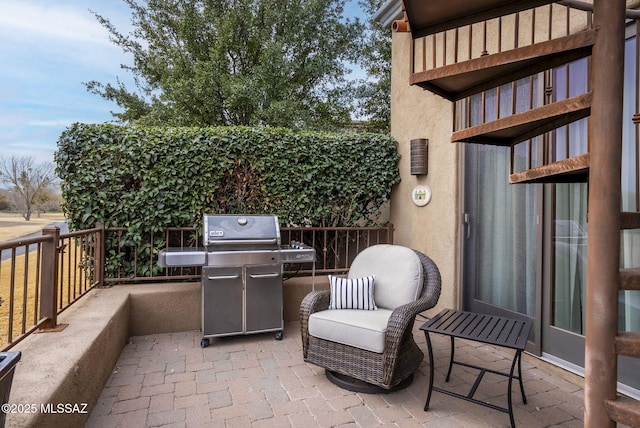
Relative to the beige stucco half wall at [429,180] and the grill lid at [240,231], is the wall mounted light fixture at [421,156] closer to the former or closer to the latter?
the beige stucco half wall at [429,180]

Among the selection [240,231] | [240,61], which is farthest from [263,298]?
[240,61]

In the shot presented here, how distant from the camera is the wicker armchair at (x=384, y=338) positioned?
8.01 ft

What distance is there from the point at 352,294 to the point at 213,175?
2220 millimetres

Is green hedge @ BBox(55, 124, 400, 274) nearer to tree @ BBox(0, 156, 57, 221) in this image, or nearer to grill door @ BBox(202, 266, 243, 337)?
grill door @ BBox(202, 266, 243, 337)

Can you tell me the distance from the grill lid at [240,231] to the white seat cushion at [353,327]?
3.62 ft

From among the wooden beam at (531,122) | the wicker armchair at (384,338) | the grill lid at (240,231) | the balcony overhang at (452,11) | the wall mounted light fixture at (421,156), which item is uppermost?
the balcony overhang at (452,11)

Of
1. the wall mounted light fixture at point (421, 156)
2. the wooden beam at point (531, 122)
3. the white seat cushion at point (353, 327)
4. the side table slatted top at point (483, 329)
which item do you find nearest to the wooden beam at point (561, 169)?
the wooden beam at point (531, 122)

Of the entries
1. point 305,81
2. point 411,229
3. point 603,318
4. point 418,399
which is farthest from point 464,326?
point 305,81

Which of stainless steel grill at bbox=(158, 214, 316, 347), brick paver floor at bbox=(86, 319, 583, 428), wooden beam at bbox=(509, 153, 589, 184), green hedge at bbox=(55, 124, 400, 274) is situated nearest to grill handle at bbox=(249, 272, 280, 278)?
stainless steel grill at bbox=(158, 214, 316, 347)

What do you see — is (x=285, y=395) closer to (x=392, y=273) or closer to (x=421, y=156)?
(x=392, y=273)

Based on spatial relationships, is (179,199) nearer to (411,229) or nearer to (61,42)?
(411,229)

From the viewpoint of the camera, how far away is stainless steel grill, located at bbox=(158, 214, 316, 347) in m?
3.45

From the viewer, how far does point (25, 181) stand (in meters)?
7.29

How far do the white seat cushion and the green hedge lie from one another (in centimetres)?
186
